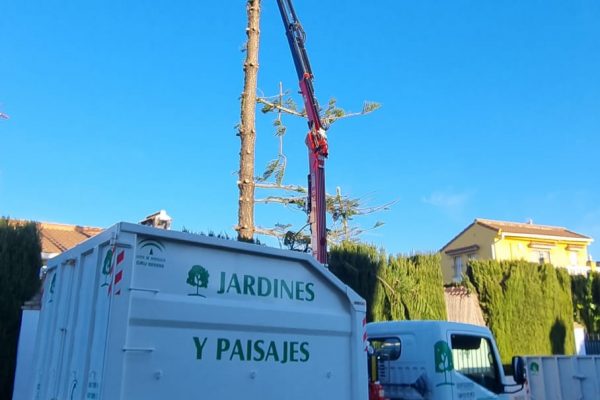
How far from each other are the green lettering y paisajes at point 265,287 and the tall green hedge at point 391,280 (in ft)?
24.7

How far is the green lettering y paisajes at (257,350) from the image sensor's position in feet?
14.2

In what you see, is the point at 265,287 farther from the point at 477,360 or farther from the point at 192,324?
the point at 477,360

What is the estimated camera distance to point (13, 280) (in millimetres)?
8938

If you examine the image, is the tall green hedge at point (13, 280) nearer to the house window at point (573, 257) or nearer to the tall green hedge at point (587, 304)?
the tall green hedge at point (587, 304)

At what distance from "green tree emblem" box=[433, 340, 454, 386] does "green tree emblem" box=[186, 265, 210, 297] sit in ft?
9.82

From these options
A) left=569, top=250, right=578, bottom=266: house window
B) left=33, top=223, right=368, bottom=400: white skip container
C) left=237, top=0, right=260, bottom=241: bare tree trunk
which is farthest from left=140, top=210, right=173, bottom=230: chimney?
left=569, top=250, right=578, bottom=266: house window

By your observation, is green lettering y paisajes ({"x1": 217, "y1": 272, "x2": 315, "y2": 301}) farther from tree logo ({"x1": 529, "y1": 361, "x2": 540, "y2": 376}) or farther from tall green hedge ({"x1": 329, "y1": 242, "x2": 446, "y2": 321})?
tall green hedge ({"x1": 329, "y1": 242, "x2": 446, "y2": 321})

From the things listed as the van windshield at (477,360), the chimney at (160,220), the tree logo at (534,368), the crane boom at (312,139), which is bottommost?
the tree logo at (534,368)

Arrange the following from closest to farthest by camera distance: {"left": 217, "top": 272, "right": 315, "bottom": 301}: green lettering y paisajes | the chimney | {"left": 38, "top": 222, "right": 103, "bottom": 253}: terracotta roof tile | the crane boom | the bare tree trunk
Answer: {"left": 217, "top": 272, "right": 315, "bottom": 301}: green lettering y paisajes → the chimney → the crane boom → the bare tree trunk → {"left": 38, "top": 222, "right": 103, "bottom": 253}: terracotta roof tile

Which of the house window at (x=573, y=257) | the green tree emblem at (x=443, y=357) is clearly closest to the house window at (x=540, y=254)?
the house window at (x=573, y=257)

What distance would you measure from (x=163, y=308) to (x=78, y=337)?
73cm

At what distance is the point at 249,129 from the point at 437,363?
24.9 ft

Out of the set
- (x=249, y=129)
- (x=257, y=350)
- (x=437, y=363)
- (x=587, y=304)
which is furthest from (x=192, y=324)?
(x=587, y=304)

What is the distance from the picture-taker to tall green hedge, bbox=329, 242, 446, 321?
1283cm
